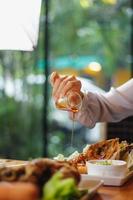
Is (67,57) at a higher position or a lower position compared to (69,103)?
lower

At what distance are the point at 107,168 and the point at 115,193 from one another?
112mm

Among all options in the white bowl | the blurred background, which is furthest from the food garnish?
the blurred background

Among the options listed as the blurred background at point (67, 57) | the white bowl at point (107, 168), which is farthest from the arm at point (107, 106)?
the blurred background at point (67, 57)

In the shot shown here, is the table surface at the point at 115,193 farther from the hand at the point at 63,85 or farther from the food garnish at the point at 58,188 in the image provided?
the hand at the point at 63,85

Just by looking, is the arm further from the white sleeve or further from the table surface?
the table surface

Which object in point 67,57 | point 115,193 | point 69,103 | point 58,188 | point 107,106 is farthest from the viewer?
point 67,57

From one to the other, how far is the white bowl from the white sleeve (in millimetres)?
722

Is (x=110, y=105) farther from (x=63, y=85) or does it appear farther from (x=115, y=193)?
(x=115, y=193)

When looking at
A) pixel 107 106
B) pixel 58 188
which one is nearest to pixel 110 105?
pixel 107 106

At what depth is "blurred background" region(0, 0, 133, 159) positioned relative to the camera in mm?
4695

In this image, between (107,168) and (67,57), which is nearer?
(107,168)

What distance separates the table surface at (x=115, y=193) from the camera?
1467 mm

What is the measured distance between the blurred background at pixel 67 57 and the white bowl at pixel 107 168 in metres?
3.00

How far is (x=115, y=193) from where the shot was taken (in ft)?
5.00
